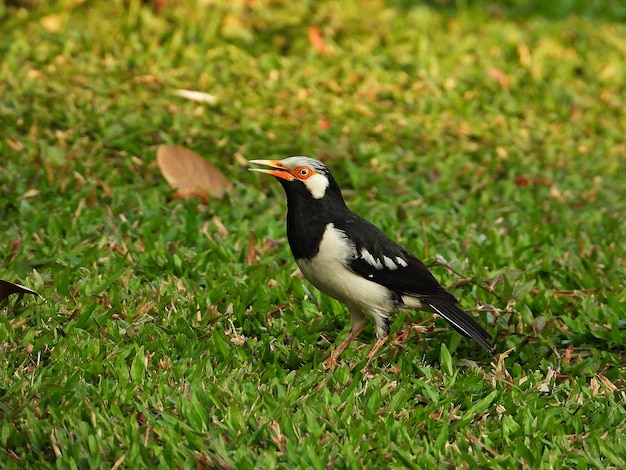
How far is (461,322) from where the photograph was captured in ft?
15.5

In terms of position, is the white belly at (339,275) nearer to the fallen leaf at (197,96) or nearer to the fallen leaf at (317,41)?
the fallen leaf at (197,96)

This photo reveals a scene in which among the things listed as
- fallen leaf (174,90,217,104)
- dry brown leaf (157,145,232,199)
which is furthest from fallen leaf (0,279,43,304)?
fallen leaf (174,90,217,104)

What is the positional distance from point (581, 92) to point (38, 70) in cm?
472

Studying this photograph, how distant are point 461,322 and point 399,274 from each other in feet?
1.16

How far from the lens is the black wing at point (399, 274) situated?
4684 mm

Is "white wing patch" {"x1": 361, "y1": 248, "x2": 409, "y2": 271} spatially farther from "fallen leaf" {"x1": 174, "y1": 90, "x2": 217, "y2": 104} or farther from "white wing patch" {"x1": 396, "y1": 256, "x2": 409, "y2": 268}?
"fallen leaf" {"x1": 174, "y1": 90, "x2": 217, "y2": 104}

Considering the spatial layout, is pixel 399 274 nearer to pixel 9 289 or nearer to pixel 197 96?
pixel 9 289

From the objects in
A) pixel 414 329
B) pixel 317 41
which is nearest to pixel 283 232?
pixel 414 329

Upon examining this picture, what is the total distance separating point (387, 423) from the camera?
397 cm

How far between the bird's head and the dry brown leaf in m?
2.02

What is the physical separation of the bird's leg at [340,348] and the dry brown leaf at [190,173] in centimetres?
214

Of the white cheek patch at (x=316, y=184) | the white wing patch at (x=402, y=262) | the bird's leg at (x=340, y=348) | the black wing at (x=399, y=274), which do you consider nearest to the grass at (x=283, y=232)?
the bird's leg at (x=340, y=348)

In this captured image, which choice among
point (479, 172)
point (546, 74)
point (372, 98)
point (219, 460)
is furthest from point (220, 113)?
point (219, 460)

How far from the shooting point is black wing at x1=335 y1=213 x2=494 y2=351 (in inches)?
184
